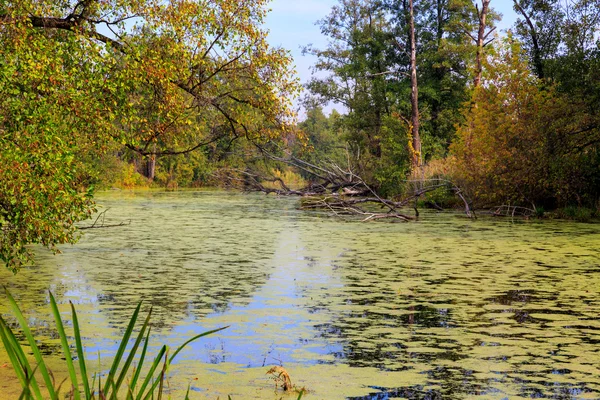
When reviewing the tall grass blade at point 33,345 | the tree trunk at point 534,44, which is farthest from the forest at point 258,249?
the tree trunk at point 534,44

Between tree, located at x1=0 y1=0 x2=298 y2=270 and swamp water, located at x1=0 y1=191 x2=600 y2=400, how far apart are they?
1195mm

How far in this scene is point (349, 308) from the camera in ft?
27.6

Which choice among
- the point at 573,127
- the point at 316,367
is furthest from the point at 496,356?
the point at 573,127

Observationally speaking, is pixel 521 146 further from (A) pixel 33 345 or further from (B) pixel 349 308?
(A) pixel 33 345

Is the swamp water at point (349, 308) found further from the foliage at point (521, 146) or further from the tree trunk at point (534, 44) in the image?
the tree trunk at point (534, 44)

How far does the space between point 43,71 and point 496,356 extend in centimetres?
555

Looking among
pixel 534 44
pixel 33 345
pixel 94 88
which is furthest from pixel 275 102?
pixel 534 44

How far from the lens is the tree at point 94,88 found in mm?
8156

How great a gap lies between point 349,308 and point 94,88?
13.6 ft

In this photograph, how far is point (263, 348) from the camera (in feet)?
21.4

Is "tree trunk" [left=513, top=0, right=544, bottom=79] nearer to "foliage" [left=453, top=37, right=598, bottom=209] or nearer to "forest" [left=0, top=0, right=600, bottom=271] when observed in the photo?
"forest" [left=0, top=0, right=600, bottom=271]

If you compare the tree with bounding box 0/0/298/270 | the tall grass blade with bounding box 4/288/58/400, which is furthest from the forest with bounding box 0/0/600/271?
the tall grass blade with bounding box 4/288/58/400

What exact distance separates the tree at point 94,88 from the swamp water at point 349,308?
1.20 m

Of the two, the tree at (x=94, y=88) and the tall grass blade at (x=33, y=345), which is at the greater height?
the tree at (x=94, y=88)
